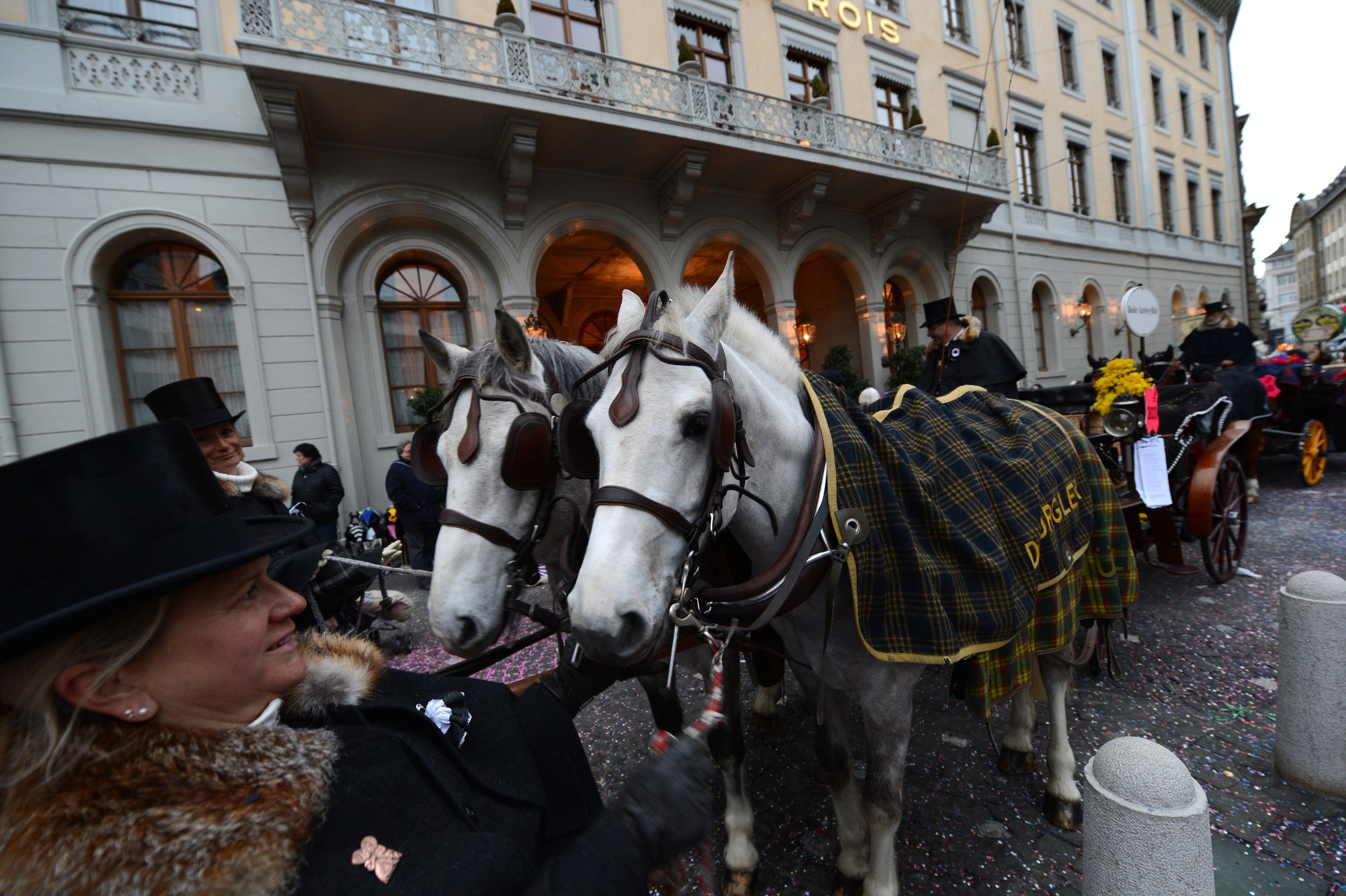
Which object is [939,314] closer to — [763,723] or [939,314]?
[939,314]

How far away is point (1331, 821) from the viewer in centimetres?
194

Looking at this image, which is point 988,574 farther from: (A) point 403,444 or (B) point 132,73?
(B) point 132,73

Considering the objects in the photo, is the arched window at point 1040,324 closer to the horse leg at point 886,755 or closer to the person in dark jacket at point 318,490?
the horse leg at point 886,755

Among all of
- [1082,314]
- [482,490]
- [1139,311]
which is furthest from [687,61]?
[1082,314]

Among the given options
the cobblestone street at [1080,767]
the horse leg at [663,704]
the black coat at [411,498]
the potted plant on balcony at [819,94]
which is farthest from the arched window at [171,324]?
the potted plant on balcony at [819,94]

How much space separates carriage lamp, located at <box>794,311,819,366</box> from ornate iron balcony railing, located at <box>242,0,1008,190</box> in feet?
11.3

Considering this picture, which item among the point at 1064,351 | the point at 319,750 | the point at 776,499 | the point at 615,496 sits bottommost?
the point at 319,750

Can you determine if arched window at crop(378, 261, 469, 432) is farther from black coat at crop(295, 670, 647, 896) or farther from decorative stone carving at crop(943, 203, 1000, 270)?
decorative stone carving at crop(943, 203, 1000, 270)

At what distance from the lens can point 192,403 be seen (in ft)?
9.04

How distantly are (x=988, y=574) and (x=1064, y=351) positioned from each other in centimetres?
1732

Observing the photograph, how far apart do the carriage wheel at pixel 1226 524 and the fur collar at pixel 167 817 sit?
532 centimetres

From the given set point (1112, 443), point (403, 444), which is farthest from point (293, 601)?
point (403, 444)

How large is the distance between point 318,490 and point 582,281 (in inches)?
355

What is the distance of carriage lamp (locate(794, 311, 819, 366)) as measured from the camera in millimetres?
11992
